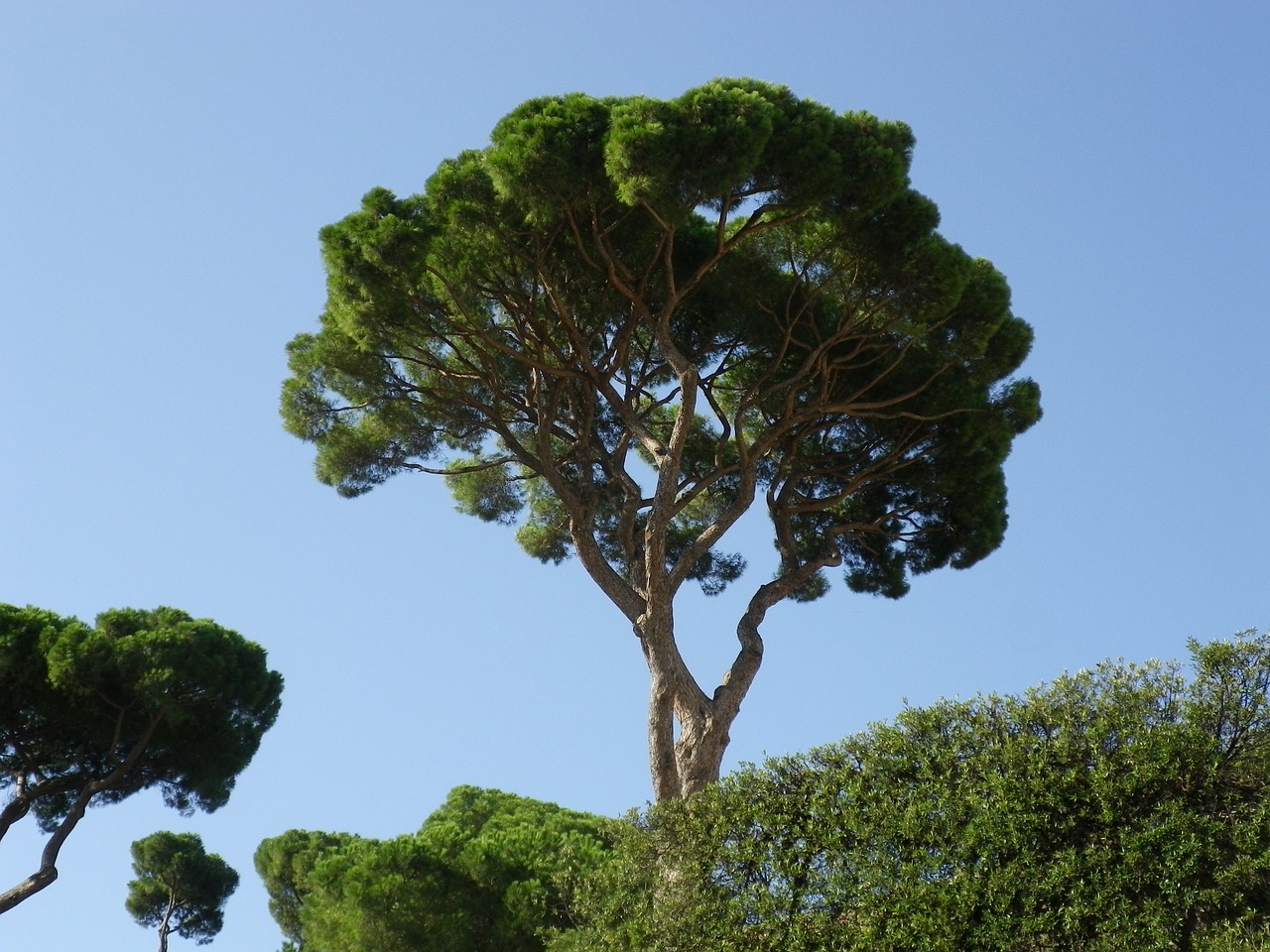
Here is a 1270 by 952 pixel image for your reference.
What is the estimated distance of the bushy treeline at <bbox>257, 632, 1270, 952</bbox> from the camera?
743 cm

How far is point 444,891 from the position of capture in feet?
40.0

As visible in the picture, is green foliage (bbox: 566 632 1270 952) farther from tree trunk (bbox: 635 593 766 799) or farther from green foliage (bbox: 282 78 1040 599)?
green foliage (bbox: 282 78 1040 599)

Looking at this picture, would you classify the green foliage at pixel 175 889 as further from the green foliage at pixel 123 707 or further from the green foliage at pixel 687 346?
the green foliage at pixel 687 346

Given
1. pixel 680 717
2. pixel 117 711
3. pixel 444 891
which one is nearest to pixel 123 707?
pixel 117 711

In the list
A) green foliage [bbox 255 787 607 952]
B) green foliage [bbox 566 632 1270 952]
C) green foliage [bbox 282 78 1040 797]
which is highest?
green foliage [bbox 282 78 1040 797]

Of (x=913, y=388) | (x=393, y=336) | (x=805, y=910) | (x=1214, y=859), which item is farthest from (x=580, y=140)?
(x=1214, y=859)

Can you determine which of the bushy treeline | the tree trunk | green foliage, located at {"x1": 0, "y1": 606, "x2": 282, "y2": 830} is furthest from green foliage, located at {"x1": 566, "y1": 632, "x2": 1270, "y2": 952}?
green foliage, located at {"x1": 0, "y1": 606, "x2": 282, "y2": 830}

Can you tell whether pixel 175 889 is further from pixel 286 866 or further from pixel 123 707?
pixel 123 707

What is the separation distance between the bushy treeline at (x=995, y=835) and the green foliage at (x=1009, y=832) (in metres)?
0.01

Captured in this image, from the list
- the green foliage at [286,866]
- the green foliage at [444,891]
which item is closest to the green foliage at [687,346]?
the green foliage at [444,891]

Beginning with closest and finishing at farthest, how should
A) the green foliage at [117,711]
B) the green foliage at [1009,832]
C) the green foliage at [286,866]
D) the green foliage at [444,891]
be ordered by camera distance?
the green foliage at [1009,832]
the green foliage at [444,891]
the green foliage at [117,711]
the green foliage at [286,866]

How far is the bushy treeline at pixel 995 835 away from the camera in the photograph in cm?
743

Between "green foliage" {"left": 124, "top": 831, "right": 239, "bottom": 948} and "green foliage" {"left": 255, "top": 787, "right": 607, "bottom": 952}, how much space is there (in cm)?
1009

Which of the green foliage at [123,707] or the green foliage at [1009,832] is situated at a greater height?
the green foliage at [123,707]
